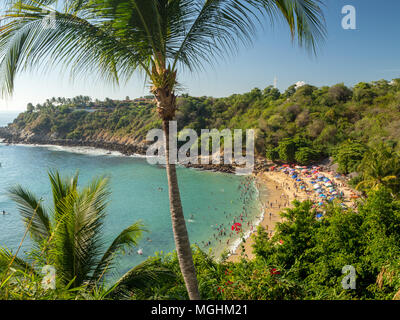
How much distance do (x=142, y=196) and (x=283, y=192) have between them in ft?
57.3

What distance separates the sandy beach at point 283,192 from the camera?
21.9 m

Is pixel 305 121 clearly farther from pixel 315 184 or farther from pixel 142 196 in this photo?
pixel 142 196

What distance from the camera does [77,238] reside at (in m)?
3.45

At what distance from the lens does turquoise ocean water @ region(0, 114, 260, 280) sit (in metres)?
20.2


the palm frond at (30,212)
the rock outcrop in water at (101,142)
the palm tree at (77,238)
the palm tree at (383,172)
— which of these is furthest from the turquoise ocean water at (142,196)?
the palm tree at (383,172)

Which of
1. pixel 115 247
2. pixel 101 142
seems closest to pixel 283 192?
pixel 115 247

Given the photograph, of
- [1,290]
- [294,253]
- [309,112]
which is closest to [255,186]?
[309,112]

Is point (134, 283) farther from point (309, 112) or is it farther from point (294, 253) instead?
point (309, 112)

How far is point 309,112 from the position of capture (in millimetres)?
42062

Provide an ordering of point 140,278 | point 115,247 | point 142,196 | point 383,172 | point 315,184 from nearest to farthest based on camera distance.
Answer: point 140,278 → point 115,247 → point 383,172 → point 315,184 → point 142,196

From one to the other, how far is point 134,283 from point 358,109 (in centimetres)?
4712

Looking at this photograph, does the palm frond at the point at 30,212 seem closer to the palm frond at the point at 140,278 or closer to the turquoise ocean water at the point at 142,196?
the palm frond at the point at 140,278

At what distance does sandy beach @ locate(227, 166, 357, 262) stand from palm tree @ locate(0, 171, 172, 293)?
1585 cm

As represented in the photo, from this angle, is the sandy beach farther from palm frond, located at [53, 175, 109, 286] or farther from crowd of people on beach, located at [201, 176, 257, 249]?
palm frond, located at [53, 175, 109, 286]
